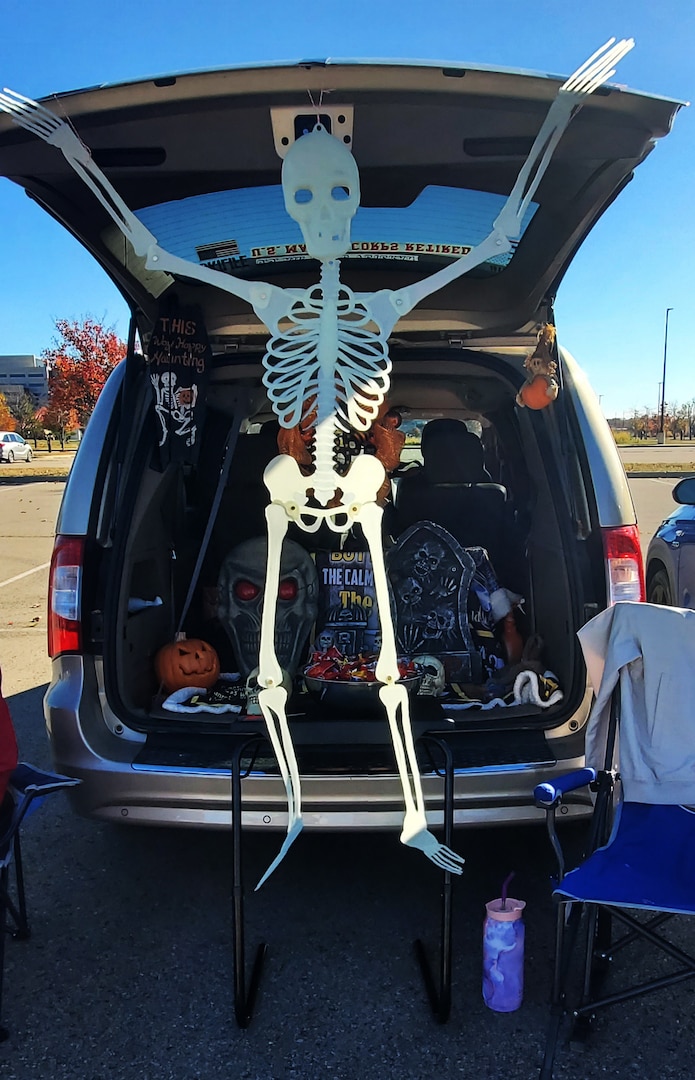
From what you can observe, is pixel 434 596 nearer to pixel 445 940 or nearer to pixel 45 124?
pixel 445 940

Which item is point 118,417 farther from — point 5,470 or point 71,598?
point 5,470

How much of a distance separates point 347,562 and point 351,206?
1700mm

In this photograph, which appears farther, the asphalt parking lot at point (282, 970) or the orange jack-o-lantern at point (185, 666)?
the orange jack-o-lantern at point (185, 666)

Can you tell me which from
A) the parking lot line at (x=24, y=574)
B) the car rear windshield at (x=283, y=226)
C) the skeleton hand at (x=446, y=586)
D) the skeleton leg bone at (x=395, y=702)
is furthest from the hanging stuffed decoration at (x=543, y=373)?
the parking lot line at (x=24, y=574)

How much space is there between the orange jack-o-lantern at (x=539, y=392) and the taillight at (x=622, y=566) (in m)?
0.56

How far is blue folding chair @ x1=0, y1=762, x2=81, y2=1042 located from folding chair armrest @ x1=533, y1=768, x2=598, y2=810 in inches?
53.5

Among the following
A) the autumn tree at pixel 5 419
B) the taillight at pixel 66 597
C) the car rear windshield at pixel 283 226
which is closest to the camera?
the car rear windshield at pixel 283 226

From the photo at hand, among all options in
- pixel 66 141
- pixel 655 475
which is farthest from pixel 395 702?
pixel 655 475

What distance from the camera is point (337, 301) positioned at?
2188 mm

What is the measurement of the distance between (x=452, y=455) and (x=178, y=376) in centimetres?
A: 128

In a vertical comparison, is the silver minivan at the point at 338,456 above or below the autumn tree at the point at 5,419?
below

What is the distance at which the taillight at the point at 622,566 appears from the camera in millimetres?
2760

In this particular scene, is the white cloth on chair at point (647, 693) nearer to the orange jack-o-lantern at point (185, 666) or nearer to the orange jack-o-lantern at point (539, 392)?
the orange jack-o-lantern at point (539, 392)

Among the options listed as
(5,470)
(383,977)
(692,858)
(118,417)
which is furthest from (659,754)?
(5,470)
